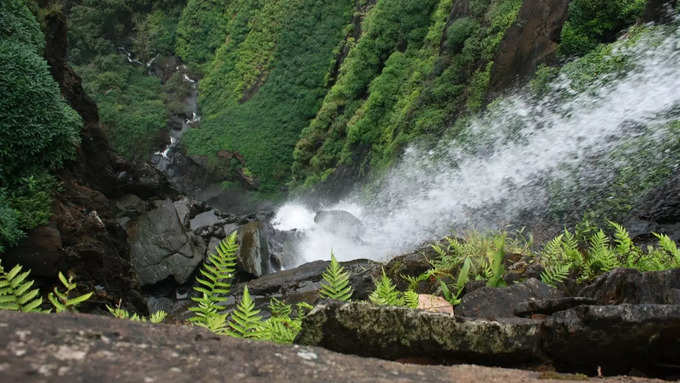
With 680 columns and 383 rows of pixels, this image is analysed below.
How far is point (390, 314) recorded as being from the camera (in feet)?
8.60

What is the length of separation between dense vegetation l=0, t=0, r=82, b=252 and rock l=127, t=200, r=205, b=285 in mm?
4094

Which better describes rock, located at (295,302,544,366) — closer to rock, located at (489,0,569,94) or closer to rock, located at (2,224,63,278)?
rock, located at (2,224,63,278)

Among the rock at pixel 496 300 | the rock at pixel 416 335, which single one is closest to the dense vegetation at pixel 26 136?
the rock at pixel 416 335

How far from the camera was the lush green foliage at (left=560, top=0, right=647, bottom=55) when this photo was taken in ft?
40.7

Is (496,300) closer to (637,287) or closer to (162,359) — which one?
(637,287)

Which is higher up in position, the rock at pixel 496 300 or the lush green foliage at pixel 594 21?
the lush green foliage at pixel 594 21

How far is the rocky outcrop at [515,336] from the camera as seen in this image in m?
2.39

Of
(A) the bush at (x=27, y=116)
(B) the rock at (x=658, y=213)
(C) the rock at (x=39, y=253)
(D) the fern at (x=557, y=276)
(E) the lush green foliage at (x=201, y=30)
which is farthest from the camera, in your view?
(E) the lush green foliage at (x=201, y=30)

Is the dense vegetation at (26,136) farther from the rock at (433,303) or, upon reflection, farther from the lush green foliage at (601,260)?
the lush green foliage at (601,260)

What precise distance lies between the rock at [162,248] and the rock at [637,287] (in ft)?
38.9

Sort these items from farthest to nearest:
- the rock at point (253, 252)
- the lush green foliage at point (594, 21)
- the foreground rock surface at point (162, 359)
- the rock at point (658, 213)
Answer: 1. the rock at point (253, 252)
2. the lush green foliage at point (594, 21)
3. the rock at point (658, 213)
4. the foreground rock surface at point (162, 359)

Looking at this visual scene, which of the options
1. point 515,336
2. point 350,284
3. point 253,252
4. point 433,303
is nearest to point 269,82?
point 253,252

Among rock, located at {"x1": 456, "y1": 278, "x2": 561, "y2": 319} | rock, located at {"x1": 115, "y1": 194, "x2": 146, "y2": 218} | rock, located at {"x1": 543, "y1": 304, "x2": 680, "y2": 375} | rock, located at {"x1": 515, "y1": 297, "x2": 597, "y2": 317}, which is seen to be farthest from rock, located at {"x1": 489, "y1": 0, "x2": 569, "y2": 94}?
rock, located at {"x1": 543, "y1": 304, "x2": 680, "y2": 375}

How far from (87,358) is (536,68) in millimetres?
14855
